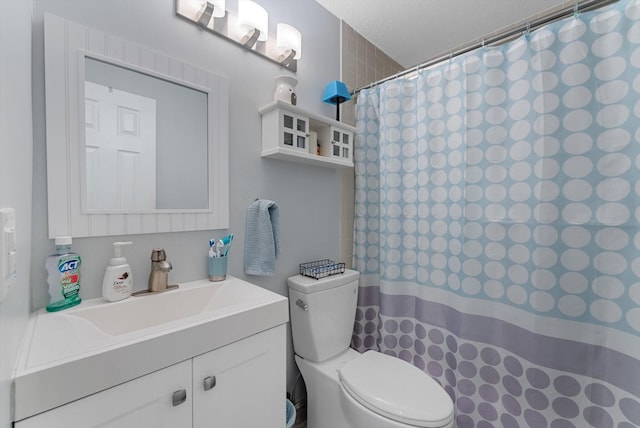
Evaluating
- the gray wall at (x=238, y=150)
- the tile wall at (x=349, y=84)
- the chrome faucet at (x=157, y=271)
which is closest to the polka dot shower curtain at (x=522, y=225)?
the tile wall at (x=349, y=84)

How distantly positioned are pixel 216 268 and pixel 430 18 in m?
1.84

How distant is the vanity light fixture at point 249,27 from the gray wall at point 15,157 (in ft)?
1.63

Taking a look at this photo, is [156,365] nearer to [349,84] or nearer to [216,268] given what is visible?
[216,268]

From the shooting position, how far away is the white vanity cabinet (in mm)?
547

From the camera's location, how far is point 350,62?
1729mm

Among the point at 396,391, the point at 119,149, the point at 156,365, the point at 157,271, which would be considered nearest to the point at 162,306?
the point at 157,271

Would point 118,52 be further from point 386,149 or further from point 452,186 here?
point 452,186

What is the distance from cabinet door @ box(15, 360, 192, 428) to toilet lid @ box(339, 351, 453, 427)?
2.10 feet

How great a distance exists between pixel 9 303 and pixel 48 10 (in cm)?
86

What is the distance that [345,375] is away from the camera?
113cm

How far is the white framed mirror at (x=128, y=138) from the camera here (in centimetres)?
81

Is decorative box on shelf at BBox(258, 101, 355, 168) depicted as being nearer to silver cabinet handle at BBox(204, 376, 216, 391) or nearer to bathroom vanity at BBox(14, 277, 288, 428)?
bathroom vanity at BBox(14, 277, 288, 428)

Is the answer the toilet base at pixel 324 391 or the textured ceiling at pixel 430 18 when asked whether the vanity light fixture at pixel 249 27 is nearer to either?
the textured ceiling at pixel 430 18

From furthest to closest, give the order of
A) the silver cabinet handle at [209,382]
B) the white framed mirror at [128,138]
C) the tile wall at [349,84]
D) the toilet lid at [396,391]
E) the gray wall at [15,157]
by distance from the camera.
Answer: the tile wall at [349,84], the toilet lid at [396,391], the white framed mirror at [128,138], the silver cabinet handle at [209,382], the gray wall at [15,157]
